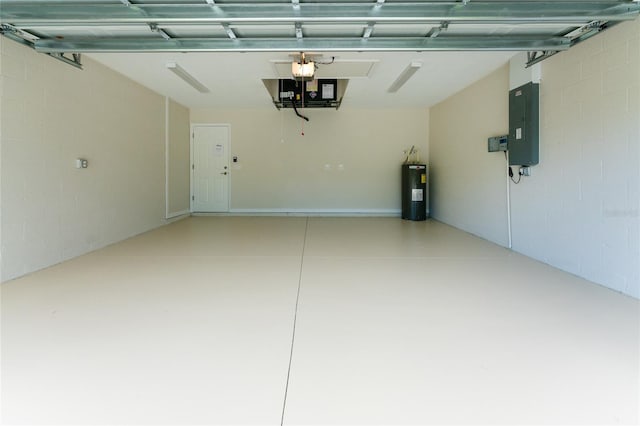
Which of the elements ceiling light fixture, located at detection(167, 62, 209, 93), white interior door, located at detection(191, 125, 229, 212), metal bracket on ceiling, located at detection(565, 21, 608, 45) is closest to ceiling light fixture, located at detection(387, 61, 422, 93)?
metal bracket on ceiling, located at detection(565, 21, 608, 45)

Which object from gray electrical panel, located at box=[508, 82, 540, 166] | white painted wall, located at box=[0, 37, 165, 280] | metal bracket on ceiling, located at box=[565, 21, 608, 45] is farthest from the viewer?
gray electrical panel, located at box=[508, 82, 540, 166]

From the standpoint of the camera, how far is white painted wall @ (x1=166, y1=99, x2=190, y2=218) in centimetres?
666

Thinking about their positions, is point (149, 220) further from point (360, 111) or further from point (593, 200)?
point (593, 200)

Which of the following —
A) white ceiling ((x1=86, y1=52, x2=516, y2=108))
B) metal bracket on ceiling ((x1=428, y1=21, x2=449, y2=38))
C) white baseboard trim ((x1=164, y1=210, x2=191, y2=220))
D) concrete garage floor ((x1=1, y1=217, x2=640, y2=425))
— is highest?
white ceiling ((x1=86, y1=52, x2=516, y2=108))

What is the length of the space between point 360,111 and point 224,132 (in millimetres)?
3047

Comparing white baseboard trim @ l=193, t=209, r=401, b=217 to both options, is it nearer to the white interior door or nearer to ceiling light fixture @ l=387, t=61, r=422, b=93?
the white interior door

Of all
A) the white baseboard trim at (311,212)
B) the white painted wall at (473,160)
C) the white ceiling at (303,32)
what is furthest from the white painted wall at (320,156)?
the white ceiling at (303,32)

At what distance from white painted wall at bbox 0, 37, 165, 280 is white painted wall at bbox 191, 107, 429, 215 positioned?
8.18 feet

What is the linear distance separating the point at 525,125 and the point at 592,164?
3.11 ft

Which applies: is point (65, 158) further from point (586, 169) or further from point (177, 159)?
point (586, 169)

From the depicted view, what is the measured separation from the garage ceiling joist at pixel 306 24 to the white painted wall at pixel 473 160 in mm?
1204

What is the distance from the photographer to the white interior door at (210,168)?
7.82m

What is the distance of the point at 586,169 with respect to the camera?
10.4ft

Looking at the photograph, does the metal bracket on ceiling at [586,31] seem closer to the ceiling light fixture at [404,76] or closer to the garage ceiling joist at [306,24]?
the garage ceiling joist at [306,24]
